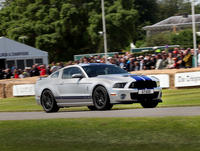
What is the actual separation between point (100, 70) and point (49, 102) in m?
2.07

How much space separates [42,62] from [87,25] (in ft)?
Result: 67.1

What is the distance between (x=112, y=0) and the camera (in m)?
67.4

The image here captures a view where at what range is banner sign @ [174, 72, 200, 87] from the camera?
73.6ft

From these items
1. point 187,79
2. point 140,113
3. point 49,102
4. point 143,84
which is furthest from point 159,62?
point 140,113

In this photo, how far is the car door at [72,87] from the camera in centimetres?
1437

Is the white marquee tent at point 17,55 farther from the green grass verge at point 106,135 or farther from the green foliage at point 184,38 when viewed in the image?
the green grass verge at point 106,135

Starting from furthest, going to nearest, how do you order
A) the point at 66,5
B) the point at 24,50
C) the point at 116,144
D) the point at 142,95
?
the point at 66,5 → the point at 24,50 → the point at 142,95 → the point at 116,144

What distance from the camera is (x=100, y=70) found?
1455 centimetres

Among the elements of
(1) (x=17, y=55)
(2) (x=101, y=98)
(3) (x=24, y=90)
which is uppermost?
(1) (x=17, y=55)

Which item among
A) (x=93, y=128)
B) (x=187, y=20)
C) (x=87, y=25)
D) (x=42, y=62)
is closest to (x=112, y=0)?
(x=87, y=25)

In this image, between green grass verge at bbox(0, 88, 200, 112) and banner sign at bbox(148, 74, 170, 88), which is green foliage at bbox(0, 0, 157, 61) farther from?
green grass verge at bbox(0, 88, 200, 112)

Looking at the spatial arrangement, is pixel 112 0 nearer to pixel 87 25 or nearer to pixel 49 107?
pixel 87 25

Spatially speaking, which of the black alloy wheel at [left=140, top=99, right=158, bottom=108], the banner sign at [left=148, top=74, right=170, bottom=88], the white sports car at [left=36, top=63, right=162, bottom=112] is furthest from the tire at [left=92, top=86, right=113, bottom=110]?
the banner sign at [left=148, top=74, right=170, bottom=88]

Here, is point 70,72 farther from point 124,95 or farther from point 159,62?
point 159,62
